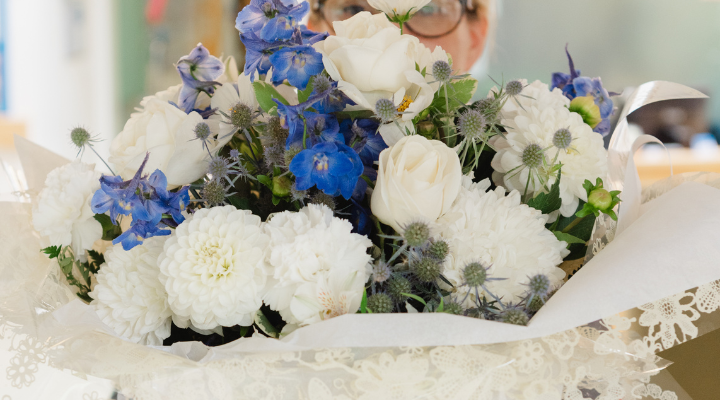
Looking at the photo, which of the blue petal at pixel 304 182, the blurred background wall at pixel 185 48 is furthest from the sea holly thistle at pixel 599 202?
the blurred background wall at pixel 185 48

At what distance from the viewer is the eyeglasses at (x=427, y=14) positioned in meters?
1.23

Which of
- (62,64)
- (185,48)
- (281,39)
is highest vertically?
(281,39)

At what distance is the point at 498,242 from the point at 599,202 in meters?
0.10

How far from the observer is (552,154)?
51 centimetres

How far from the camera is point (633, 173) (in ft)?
1.63

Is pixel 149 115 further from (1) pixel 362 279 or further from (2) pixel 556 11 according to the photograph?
(2) pixel 556 11

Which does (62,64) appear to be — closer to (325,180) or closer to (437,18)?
(437,18)

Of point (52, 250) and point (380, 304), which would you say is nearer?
point (380, 304)

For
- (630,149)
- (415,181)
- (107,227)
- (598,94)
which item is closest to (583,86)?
(598,94)

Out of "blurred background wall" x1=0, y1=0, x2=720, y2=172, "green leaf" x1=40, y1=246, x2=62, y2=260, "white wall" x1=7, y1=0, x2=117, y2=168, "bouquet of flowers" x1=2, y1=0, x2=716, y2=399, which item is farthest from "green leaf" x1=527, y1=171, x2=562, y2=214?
"white wall" x1=7, y1=0, x2=117, y2=168

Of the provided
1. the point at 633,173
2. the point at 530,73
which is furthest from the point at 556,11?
the point at 633,173

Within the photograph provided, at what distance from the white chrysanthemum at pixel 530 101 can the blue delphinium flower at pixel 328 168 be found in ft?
0.58

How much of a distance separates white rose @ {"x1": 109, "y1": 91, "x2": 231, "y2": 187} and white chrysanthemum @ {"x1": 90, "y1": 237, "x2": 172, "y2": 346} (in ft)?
0.24

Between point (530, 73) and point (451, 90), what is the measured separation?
2.49 metres
